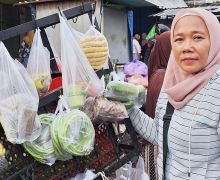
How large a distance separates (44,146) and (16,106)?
248 millimetres

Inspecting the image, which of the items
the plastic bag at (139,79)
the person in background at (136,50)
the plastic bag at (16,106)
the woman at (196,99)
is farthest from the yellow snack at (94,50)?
the person in background at (136,50)

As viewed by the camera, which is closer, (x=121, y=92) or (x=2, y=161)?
(x=2, y=161)

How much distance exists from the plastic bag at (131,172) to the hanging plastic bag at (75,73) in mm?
670

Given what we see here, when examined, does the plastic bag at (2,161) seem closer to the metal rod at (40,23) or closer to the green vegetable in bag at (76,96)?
the green vegetable in bag at (76,96)

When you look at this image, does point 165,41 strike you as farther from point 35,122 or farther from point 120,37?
point 120,37

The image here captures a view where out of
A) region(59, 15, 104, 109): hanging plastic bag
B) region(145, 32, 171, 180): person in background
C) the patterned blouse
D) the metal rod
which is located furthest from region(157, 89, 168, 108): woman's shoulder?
region(145, 32, 171, 180): person in background

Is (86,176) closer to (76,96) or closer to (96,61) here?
(76,96)

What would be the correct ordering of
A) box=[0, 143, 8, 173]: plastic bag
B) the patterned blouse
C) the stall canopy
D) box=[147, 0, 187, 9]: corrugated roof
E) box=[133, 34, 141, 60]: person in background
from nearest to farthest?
1. the patterned blouse
2. box=[0, 143, 8, 173]: plastic bag
3. the stall canopy
4. box=[133, 34, 141, 60]: person in background
5. box=[147, 0, 187, 9]: corrugated roof

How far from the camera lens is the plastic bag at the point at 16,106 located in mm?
1780

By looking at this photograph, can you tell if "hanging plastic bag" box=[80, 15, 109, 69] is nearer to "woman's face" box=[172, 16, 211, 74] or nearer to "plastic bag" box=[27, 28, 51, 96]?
"plastic bag" box=[27, 28, 51, 96]

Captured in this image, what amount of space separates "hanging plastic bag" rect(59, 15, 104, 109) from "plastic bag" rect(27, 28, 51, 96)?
110 mm

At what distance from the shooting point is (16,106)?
1807 millimetres

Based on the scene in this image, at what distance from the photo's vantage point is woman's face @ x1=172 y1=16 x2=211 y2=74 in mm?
1674

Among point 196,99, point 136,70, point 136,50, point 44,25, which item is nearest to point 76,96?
point 44,25
